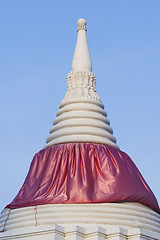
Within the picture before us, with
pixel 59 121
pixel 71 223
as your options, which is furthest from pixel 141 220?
pixel 59 121

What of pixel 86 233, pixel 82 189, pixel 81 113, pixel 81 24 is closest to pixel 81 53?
pixel 81 24

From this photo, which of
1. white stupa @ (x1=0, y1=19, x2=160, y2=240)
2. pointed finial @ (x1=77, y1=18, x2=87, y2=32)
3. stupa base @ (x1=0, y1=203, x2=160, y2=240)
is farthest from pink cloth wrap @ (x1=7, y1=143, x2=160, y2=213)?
pointed finial @ (x1=77, y1=18, x2=87, y2=32)

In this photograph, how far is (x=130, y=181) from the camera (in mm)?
23594

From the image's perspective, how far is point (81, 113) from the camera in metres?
25.7

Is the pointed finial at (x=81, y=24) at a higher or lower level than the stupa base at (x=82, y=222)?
higher

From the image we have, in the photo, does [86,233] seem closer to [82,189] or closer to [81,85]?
[82,189]

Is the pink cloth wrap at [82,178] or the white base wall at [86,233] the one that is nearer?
the white base wall at [86,233]

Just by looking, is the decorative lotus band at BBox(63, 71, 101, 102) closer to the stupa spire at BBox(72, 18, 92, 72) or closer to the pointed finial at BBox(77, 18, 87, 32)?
the stupa spire at BBox(72, 18, 92, 72)

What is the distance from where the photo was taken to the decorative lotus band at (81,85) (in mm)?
26656

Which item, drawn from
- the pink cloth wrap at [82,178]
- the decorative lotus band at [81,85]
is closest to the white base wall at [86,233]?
the pink cloth wrap at [82,178]

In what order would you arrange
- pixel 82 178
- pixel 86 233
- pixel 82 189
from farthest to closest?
pixel 82 178 → pixel 82 189 → pixel 86 233

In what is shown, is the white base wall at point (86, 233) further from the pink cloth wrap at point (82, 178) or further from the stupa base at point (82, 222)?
the pink cloth wrap at point (82, 178)

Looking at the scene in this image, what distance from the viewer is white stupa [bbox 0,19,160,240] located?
21.3 m

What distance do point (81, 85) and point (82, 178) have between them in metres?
5.44
